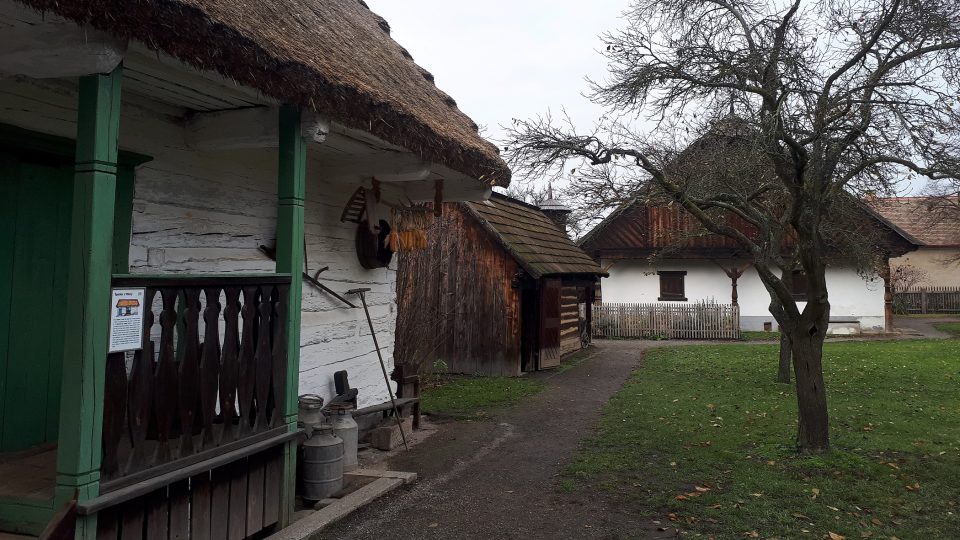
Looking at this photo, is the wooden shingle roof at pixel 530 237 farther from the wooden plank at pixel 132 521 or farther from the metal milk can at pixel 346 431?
the wooden plank at pixel 132 521

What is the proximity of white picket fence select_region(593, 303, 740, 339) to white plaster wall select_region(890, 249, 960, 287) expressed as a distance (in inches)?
726

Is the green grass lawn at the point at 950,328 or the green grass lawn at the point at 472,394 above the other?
the green grass lawn at the point at 950,328

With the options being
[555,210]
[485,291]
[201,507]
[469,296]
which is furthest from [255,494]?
[555,210]

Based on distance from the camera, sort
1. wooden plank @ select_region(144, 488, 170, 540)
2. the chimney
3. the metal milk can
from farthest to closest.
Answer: the chimney, the metal milk can, wooden plank @ select_region(144, 488, 170, 540)

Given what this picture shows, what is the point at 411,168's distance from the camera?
19.1 ft

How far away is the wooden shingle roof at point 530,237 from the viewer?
532 inches

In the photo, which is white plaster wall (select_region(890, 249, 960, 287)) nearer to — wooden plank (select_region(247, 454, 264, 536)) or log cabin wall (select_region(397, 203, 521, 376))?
log cabin wall (select_region(397, 203, 521, 376))

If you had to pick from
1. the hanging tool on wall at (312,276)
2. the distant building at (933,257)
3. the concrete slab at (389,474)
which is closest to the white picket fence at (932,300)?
the distant building at (933,257)

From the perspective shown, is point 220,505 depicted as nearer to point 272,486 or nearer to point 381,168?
point 272,486

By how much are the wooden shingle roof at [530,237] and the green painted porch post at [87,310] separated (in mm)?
10614

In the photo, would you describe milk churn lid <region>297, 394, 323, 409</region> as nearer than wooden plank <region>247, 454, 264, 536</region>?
No

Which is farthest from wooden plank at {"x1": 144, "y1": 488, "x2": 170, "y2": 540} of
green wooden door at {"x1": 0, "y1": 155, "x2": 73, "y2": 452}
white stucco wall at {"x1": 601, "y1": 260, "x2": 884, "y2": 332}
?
white stucco wall at {"x1": 601, "y1": 260, "x2": 884, "y2": 332}

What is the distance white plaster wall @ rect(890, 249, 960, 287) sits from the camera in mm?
35406

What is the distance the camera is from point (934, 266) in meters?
36.0
